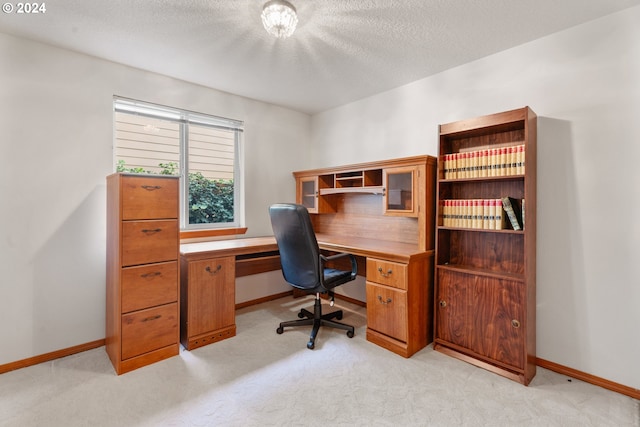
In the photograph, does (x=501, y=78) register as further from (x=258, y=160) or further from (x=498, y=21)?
(x=258, y=160)

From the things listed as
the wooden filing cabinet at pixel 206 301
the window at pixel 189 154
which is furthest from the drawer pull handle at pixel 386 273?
the window at pixel 189 154

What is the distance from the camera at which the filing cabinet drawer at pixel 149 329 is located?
7.03ft

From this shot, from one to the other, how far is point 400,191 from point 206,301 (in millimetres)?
2007

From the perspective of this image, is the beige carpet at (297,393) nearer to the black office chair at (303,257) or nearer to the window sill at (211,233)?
the black office chair at (303,257)

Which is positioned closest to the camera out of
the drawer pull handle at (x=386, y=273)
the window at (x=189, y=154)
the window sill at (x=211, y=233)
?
the drawer pull handle at (x=386, y=273)

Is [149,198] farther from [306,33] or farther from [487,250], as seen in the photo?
[487,250]

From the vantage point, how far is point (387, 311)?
247 centimetres

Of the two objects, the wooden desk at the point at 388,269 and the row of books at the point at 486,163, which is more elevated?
the row of books at the point at 486,163

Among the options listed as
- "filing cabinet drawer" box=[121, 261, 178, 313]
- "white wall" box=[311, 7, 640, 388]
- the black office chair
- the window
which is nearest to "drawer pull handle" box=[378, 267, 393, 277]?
the black office chair

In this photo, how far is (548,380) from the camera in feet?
6.74

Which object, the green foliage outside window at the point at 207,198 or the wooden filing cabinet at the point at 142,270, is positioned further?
the green foliage outside window at the point at 207,198

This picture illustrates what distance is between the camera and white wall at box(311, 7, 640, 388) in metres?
1.91

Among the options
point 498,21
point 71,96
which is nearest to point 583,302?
point 498,21

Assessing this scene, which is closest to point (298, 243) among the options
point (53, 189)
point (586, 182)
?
point (53, 189)
